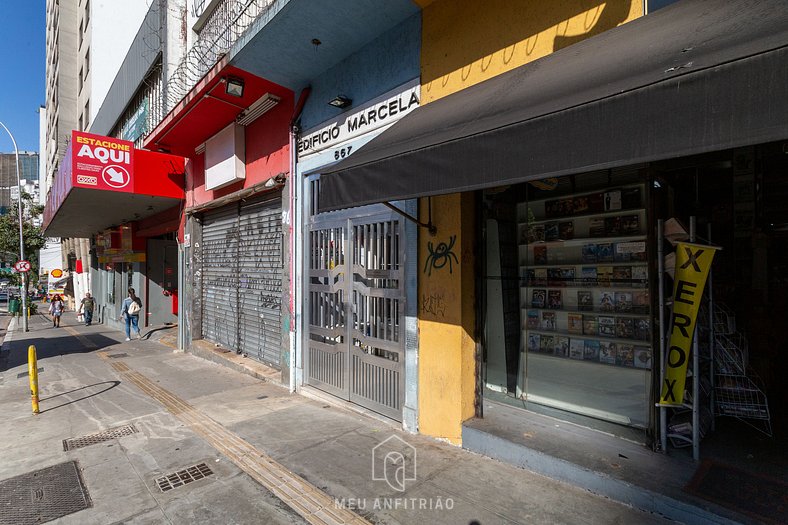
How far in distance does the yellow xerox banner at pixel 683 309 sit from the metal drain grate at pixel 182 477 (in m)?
4.31

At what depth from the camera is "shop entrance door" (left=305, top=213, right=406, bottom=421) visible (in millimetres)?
4969

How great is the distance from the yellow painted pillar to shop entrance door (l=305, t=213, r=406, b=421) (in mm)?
404

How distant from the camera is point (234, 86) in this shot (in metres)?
6.82

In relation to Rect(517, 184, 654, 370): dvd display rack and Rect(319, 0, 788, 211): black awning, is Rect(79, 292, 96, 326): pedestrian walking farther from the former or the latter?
Rect(517, 184, 654, 370): dvd display rack

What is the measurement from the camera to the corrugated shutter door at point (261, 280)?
25.4 ft

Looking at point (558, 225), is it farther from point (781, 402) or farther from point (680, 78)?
point (781, 402)

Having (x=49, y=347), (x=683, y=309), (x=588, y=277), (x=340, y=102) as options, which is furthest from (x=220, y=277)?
(x=683, y=309)

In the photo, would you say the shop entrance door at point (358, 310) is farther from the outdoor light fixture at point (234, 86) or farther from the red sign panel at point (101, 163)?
the red sign panel at point (101, 163)

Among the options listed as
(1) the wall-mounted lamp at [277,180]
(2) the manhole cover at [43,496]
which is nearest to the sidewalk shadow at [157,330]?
(1) the wall-mounted lamp at [277,180]

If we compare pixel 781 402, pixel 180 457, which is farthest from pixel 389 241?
pixel 781 402

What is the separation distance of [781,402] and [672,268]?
2.80 m

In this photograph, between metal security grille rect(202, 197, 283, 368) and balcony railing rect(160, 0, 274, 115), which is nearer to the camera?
balcony railing rect(160, 0, 274, 115)

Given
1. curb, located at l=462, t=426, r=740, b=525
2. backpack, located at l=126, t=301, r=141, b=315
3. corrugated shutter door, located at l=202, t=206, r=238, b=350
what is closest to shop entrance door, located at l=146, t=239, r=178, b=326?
backpack, located at l=126, t=301, r=141, b=315

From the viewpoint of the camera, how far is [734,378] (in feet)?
12.7
